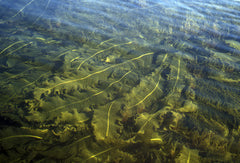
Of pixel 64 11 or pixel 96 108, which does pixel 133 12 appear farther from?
pixel 96 108

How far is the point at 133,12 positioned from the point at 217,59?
3.77 metres

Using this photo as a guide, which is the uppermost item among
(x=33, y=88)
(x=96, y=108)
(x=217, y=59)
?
(x=217, y=59)

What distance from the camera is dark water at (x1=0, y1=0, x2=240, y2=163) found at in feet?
6.18

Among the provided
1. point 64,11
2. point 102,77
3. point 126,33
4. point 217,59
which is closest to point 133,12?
point 126,33

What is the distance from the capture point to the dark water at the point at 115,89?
6.18 ft

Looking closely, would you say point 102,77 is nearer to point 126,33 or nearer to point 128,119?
point 128,119

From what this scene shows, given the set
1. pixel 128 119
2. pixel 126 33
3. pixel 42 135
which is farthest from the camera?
pixel 126 33

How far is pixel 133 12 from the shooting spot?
5965 mm

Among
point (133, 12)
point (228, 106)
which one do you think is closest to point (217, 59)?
point (228, 106)

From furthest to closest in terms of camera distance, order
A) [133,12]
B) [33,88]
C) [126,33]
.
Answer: [133,12], [126,33], [33,88]

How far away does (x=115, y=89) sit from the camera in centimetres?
272

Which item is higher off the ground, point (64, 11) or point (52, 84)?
point (64, 11)

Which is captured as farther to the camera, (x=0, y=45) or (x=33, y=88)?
(x=0, y=45)

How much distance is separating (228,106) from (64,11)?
5998 mm
